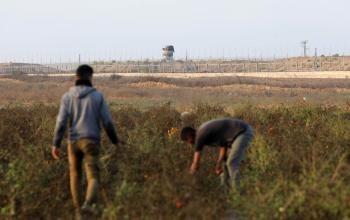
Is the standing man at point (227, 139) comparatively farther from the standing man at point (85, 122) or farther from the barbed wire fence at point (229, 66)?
the barbed wire fence at point (229, 66)

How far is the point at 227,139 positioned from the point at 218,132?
22 centimetres

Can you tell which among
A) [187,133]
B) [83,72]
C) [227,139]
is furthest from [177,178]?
[83,72]

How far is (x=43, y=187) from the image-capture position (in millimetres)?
8148

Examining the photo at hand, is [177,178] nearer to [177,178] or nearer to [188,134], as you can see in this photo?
[177,178]

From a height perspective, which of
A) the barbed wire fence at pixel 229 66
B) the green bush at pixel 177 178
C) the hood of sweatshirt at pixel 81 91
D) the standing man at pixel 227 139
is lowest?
the green bush at pixel 177 178

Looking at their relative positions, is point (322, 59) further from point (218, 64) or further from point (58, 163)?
point (58, 163)

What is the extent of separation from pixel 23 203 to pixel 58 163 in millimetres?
1428

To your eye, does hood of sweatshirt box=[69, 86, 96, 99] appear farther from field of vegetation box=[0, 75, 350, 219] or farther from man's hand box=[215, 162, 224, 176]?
man's hand box=[215, 162, 224, 176]

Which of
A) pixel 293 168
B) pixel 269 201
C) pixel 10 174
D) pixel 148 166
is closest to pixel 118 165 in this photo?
pixel 148 166

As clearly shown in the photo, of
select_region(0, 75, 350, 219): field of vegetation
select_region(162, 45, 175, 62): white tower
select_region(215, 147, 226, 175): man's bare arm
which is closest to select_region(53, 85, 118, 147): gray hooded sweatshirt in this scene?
select_region(0, 75, 350, 219): field of vegetation

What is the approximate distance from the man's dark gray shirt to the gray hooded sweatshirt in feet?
3.75

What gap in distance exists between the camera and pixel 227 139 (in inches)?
315

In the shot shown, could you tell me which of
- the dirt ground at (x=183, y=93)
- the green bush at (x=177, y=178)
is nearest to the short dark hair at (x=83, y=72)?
the green bush at (x=177, y=178)

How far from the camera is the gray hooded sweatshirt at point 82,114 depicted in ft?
24.2
